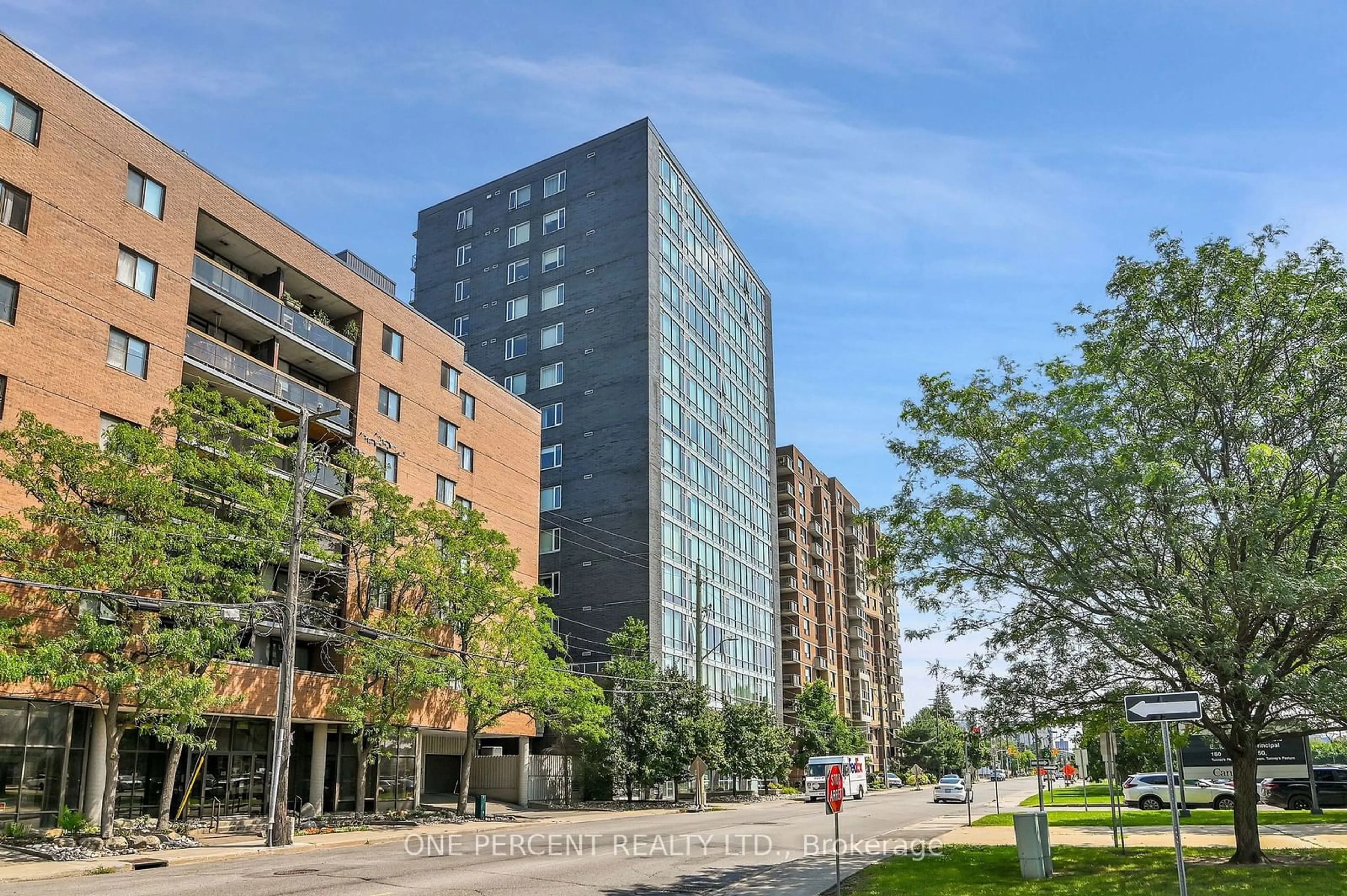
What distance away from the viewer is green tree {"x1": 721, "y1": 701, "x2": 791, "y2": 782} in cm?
5600

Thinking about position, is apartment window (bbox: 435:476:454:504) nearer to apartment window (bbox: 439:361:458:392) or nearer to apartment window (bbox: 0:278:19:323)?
apartment window (bbox: 439:361:458:392)

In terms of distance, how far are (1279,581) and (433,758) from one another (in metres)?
44.7

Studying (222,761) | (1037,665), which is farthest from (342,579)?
(1037,665)

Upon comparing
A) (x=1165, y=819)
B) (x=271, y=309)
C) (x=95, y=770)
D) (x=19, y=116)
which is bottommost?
(x=1165, y=819)

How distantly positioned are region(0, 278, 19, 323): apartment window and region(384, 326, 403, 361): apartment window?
16.5 metres

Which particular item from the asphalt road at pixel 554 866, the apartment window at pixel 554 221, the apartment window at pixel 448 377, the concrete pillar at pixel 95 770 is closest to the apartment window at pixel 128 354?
the concrete pillar at pixel 95 770

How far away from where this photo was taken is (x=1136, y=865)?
20.0 m

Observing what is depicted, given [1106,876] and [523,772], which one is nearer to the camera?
[1106,876]

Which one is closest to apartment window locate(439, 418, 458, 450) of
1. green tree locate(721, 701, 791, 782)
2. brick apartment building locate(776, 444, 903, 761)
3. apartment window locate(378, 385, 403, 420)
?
apartment window locate(378, 385, 403, 420)

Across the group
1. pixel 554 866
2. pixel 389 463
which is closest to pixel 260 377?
pixel 389 463

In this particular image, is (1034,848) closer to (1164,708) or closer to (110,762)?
(1164,708)

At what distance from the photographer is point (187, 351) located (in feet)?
105

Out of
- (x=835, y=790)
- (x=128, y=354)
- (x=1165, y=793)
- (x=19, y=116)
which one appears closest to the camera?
(x=835, y=790)

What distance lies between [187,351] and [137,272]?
2934 mm
